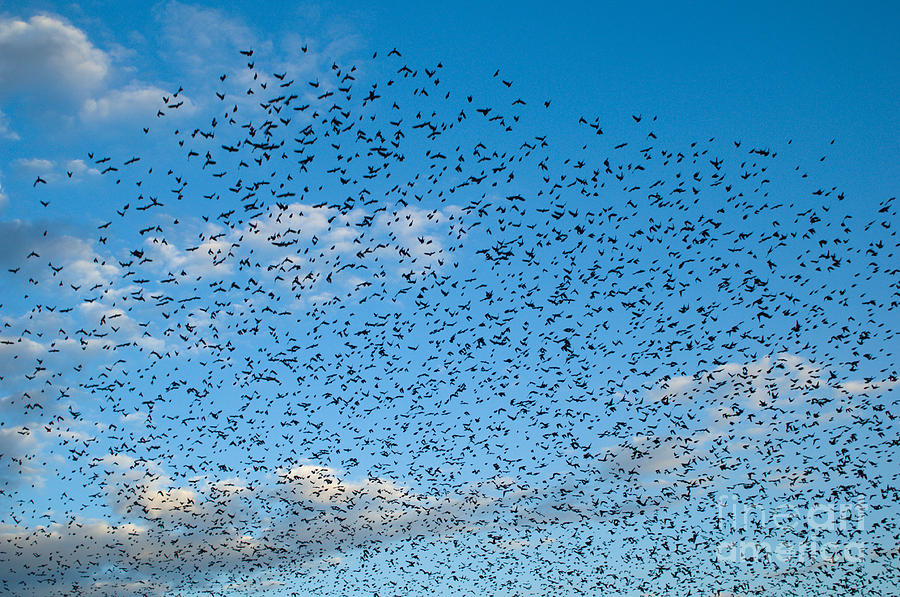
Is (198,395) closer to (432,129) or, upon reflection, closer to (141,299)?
(141,299)

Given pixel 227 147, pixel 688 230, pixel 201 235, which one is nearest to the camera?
pixel 227 147

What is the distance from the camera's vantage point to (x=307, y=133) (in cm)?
2723

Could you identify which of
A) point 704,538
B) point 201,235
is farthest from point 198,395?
point 704,538

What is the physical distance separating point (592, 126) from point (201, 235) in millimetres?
17884

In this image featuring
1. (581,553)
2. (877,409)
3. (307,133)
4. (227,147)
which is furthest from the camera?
(581,553)

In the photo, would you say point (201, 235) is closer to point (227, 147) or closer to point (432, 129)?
point (227, 147)

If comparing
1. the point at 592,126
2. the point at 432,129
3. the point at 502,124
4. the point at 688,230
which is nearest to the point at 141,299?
the point at 432,129

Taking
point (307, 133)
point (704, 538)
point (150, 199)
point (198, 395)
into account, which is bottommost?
point (704, 538)

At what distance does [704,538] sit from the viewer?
44625mm

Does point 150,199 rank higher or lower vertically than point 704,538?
higher

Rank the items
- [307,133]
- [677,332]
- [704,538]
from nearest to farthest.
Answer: [307,133] → [677,332] → [704,538]

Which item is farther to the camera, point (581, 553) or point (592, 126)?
point (581, 553)

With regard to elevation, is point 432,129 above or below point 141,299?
above

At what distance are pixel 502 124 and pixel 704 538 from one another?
3307 cm
